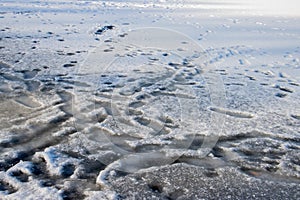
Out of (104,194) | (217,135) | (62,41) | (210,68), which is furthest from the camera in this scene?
(62,41)

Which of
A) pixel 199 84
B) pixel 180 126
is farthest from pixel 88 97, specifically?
pixel 199 84

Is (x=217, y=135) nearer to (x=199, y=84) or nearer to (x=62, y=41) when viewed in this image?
(x=199, y=84)

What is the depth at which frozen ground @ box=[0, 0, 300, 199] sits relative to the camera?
9.64 ft

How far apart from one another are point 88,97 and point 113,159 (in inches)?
66.9

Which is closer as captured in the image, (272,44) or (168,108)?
(168,108)

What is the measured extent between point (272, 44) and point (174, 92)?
4735mm

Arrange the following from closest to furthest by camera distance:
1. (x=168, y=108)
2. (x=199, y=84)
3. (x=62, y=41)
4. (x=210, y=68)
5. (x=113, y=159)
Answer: (x=113, y=159), (x=168, y=108), (x=199, y=84), (x=210, y=68), (x=62, y=41)

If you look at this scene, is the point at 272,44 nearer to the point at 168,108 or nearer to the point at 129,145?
the point at 168,108

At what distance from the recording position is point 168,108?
→ 457cm

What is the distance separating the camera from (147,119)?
13.8 ft

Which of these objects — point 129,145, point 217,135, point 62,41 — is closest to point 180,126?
point 217,135

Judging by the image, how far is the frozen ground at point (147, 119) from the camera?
2939 mm

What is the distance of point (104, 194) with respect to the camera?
2736 millimetres

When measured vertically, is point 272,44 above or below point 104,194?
above
